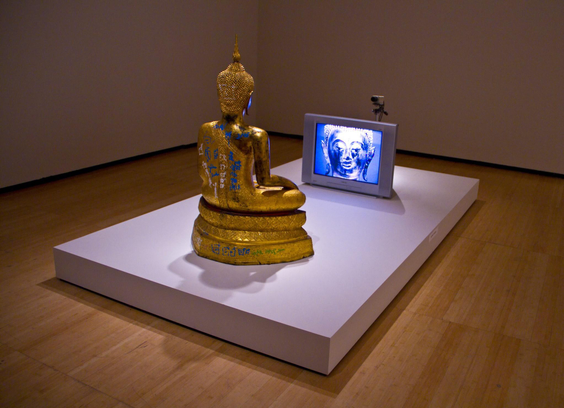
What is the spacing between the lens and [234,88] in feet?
10.3

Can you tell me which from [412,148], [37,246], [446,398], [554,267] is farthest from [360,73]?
[446,398]

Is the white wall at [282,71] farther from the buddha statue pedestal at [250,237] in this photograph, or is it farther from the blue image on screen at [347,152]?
the buddha statue pedestal at [250,237]

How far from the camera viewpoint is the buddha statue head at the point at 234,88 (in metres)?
3.14

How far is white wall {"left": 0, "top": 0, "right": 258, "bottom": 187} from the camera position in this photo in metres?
5.14

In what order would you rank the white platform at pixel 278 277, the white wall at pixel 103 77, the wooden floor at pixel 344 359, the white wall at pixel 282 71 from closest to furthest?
the wooden floor at pixel 344 359 < the white platform at pixel 278 277 < the white wall at pixel 103 77 < the white wall at pixel 282 71

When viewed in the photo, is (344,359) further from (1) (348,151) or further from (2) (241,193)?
(1) (348,151)

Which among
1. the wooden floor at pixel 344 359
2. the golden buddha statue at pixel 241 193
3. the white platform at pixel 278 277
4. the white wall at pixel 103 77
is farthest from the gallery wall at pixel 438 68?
the golden buddha statue at pixel 241 193

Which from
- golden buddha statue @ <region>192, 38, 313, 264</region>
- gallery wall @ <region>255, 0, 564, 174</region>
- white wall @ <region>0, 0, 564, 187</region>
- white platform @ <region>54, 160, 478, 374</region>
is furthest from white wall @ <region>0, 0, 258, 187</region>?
golden buddha statue @ <region>192, 38, 313, 264</region>

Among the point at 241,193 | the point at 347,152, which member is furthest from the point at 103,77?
the point at 241,193

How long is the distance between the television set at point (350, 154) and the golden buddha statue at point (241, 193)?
1.41 meters

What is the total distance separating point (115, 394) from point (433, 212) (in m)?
2.85

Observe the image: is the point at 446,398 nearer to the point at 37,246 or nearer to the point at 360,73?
the point at 37,246

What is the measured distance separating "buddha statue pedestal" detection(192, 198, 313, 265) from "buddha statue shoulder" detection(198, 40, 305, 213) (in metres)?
0.05

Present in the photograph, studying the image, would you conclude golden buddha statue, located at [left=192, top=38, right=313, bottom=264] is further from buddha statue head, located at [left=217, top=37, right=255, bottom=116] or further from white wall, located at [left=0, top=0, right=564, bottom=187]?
white wall, located at [left=0, top=0, right=564, bottom=187]
